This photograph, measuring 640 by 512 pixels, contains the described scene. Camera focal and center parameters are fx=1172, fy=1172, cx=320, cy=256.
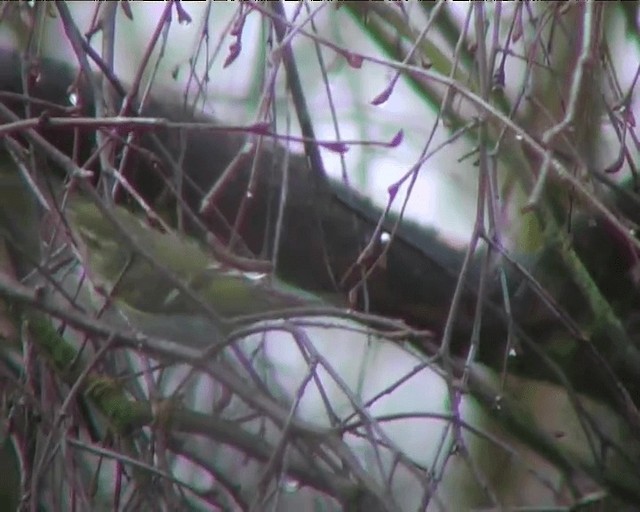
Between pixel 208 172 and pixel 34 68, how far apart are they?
1.45 feet

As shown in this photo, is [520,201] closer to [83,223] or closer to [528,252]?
[528,252]

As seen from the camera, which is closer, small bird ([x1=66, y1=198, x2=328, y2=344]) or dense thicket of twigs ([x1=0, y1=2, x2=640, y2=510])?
dense thicket of twigs ([x1=0, y1=2, x2=640, y2=510])

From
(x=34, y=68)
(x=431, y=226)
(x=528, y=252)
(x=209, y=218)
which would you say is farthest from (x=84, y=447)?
(x=528, y=252)

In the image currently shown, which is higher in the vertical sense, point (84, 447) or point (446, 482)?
point (446, 482)

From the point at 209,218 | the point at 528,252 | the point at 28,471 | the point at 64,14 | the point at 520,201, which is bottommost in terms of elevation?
the point at 28,471

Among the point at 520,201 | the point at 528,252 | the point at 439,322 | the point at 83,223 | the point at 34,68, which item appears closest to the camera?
the point at 34,68

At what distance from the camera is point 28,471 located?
183 centimetres

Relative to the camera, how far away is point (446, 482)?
278 cm

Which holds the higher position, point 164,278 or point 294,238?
point 294,238

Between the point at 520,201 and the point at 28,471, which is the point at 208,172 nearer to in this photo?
the point at 28,471

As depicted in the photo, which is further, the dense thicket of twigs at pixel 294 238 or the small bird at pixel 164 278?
the small bird at pixel 164 278

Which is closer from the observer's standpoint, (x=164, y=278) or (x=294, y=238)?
(x=164, y=278)

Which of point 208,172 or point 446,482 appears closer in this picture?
point 208,172

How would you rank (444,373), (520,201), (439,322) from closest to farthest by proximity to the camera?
1. (444,373)
2. (439,322)
3. (520,201)
